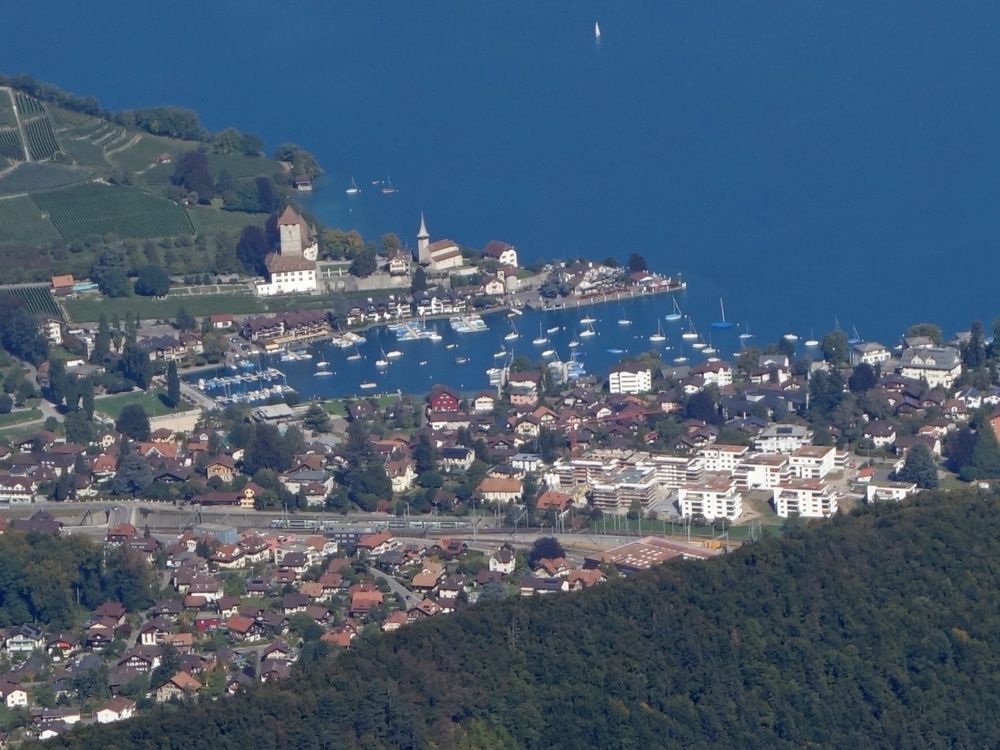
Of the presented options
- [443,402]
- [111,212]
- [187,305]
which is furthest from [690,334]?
[111,212]

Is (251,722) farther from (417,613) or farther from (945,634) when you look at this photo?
(945,634)

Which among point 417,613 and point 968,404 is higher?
point 968,404

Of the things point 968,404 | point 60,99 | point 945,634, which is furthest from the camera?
point 60,99

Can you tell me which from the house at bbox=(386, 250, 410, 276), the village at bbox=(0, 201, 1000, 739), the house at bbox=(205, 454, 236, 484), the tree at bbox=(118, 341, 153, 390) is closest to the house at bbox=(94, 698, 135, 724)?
the village at bbox=(0, 201, 1000, 739)

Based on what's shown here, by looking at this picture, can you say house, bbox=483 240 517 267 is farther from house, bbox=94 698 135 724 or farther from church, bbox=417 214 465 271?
house, bbox=94 698 135 724

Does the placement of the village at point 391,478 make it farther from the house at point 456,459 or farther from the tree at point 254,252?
the tree at point 254,252

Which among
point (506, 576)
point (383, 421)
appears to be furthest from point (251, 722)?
point (383, 421)
